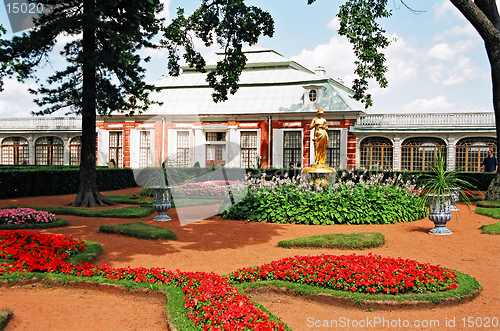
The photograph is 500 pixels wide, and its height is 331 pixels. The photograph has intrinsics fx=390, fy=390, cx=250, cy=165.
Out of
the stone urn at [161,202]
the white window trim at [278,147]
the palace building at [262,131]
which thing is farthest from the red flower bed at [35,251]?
the white window trim at [278,147]

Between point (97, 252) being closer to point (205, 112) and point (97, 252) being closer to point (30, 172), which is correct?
point (30, 172)

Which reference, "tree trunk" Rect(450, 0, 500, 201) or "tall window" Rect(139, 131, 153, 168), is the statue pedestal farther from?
"tall window" Rect(139, 131, 153, 168)

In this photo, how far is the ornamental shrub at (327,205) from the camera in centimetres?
999

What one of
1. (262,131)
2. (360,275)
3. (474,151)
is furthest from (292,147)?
(360,275)

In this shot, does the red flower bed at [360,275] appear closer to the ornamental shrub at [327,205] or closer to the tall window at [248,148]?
the ornamental shrub at [327,205]

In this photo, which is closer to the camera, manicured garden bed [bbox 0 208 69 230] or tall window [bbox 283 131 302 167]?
manicured garden bed [bbox 0 208 69 230]

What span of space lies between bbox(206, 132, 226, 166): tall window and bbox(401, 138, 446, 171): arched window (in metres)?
11.6

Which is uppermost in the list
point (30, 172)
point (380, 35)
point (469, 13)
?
point (469, 13)

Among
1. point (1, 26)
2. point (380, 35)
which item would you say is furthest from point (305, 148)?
point (1, 26)

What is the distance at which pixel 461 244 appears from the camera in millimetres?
7668

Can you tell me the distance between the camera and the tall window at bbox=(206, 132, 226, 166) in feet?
87.7

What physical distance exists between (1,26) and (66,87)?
14.8ft

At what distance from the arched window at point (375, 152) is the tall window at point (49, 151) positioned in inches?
858

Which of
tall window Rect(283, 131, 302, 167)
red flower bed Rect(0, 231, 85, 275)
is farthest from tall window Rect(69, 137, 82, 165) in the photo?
red flower bed Rect(0, 231, 85, 275)
